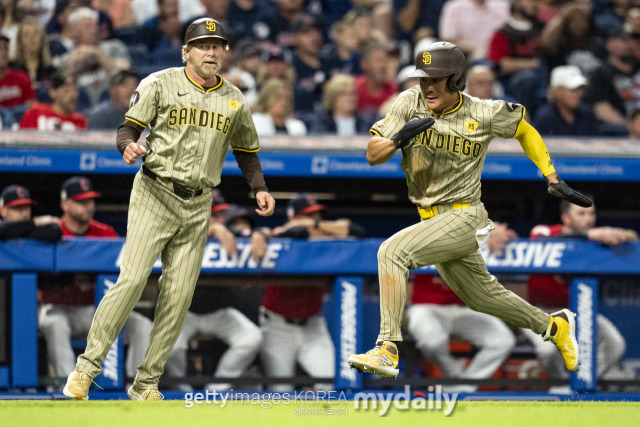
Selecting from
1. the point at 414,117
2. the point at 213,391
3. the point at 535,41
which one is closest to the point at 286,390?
the point at 213,391

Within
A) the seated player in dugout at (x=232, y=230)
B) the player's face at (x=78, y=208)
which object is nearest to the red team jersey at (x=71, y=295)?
the player's face at (x=78, y=208)

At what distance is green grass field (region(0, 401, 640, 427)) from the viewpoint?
3.61 metres

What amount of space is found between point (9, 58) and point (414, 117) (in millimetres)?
4530

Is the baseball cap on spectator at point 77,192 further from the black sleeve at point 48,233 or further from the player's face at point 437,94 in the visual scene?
the player's face at point 437,94

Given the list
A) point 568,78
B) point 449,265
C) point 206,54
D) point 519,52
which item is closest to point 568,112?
point 568,78

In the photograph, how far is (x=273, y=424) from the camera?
3582 millimetres

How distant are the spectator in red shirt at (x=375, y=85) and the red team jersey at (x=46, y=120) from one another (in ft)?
7.76

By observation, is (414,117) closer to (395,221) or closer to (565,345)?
(565,345)

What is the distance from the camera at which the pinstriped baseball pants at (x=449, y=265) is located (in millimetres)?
4383

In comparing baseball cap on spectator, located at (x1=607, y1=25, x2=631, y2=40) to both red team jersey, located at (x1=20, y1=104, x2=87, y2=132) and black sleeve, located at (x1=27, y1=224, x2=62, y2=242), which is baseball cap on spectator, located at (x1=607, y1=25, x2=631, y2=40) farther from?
black sleeve, located at (x1=27, y1=224, x2=62, y2=242)

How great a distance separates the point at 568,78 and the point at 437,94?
12.9 ft

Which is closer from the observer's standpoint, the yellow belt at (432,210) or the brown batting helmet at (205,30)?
the brown batting helmet at (205,30)

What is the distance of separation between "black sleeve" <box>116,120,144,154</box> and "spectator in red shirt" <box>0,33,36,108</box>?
351 centimetres

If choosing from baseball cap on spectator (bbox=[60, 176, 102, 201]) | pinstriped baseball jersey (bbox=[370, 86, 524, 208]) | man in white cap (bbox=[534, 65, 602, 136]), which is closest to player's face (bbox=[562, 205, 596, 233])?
man in white cap (bbox=[534, 65, 602, 136])
